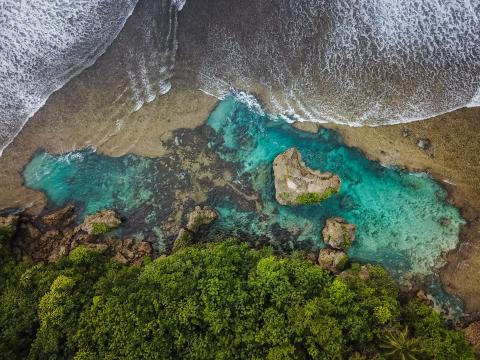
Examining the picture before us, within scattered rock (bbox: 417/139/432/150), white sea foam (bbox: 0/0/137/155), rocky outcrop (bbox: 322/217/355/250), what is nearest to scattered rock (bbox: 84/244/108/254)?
white sea foam (bbox: 0/0/137/155)

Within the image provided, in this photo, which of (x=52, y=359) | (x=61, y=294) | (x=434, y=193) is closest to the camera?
(x=52, y=359)

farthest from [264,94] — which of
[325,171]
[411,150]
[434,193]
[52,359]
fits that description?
[52,359]

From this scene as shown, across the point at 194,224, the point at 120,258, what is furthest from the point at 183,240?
the point at 120,258

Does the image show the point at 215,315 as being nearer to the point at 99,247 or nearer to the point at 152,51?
the point at 99,247

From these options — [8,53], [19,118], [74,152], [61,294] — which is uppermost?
[8,53]

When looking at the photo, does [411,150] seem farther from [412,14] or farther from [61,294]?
[61,294]

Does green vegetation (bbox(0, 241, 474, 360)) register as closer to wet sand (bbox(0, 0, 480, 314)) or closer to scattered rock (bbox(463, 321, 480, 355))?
scattered rock (bbox(463, 321, 480, 355))

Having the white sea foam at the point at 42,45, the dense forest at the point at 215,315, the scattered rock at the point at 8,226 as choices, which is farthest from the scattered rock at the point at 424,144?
the scattered rock at the point at 8,226
